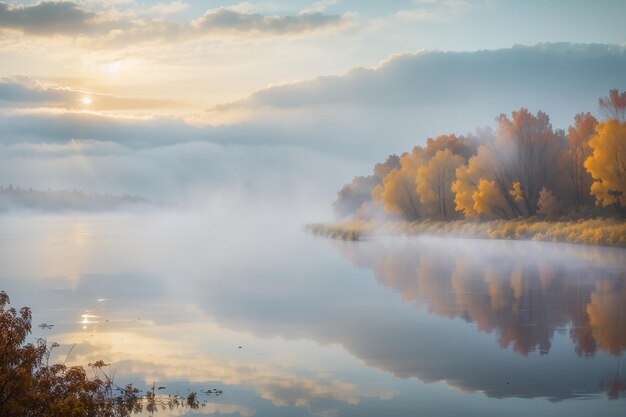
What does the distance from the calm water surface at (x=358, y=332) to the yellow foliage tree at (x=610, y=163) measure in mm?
18538

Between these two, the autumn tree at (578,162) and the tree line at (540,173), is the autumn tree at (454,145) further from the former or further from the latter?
the autumn tree at (578,162)

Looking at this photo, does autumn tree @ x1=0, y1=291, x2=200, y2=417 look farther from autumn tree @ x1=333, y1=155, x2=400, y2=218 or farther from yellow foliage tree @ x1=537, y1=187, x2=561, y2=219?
autumn tree @ x1=333, y1=155, x2=400, y2=218

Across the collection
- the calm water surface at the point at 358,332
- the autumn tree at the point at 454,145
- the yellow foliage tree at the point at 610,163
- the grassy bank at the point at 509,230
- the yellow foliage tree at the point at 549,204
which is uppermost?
the autumn tree at the point at 454,145

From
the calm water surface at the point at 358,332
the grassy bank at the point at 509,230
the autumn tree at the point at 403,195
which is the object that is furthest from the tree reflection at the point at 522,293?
the autumn tree at the point at 403,195

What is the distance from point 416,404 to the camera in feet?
53.8

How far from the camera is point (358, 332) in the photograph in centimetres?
2570

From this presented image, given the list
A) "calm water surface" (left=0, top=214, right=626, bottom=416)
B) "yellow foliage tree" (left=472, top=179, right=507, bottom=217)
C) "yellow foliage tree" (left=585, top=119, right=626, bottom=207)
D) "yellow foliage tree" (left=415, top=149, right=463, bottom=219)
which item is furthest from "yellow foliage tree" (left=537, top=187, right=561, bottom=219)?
"calm water surface" (left=0, top=214, right=626, bottom=416)

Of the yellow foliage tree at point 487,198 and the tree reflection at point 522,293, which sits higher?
the yellow foliage tree at point 487,198

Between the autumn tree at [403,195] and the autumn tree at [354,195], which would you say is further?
the autumn tree at [354,195]

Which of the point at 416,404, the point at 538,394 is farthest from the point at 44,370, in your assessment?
the point at 538,394

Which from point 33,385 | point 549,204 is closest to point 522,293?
point 33,385

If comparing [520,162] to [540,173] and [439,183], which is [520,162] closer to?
[540,173]

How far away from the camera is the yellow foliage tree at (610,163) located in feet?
225

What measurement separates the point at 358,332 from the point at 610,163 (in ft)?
164
